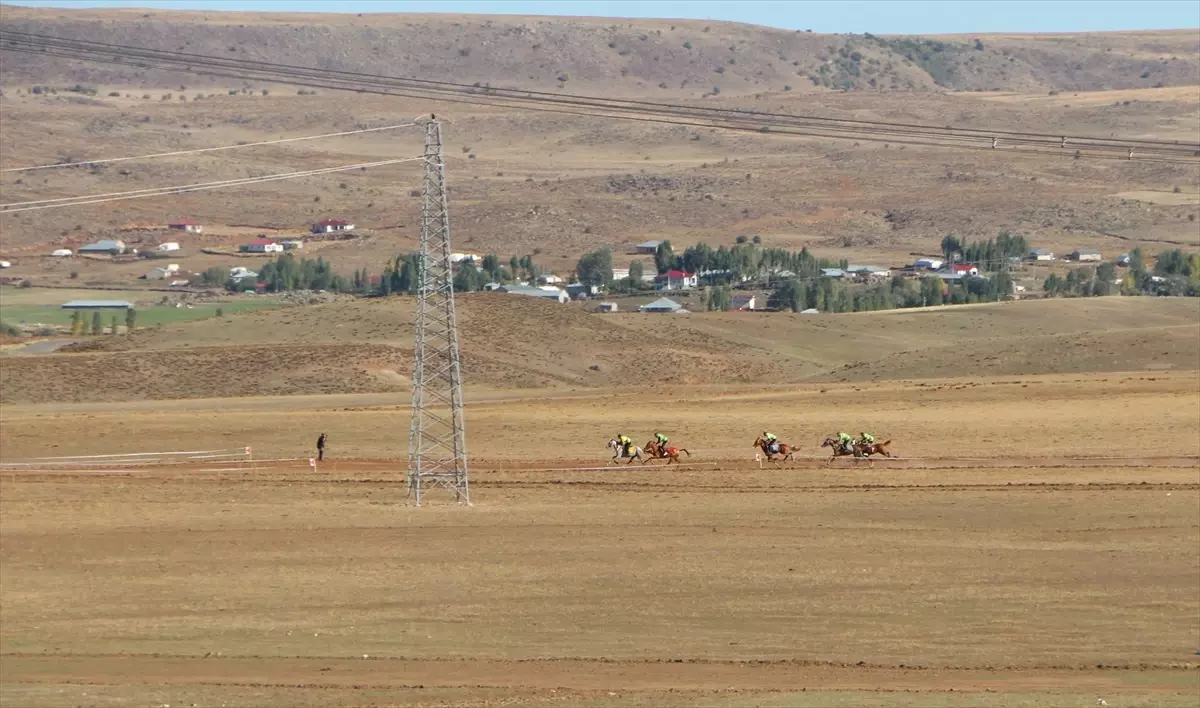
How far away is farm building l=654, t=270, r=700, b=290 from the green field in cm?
2820

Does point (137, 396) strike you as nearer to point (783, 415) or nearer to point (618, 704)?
point (783, 415)

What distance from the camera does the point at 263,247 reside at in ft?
556

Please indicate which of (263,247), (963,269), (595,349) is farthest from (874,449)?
(263,247)

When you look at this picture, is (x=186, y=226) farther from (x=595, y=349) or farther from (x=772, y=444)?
(x=772, y=444)

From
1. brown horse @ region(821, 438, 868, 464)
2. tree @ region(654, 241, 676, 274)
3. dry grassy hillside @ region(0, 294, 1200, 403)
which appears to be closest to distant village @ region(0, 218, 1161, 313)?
tree @ region(654, 241, 676, 274)

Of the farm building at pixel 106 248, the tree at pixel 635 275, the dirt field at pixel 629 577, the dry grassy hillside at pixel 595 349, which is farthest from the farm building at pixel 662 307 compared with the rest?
the farm building at pixel 106 248

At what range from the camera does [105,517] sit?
43906mm

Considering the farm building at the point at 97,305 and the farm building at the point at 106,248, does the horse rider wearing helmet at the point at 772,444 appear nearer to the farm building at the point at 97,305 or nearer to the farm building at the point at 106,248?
the farm building at the point at 97,305

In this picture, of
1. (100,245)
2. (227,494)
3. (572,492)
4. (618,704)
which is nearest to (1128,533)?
(572,492)

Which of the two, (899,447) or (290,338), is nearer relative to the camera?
(899,447)

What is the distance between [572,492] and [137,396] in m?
35.0

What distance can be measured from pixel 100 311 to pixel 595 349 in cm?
4563

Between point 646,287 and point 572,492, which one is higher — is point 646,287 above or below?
above

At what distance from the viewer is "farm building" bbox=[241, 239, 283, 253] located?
554ft
